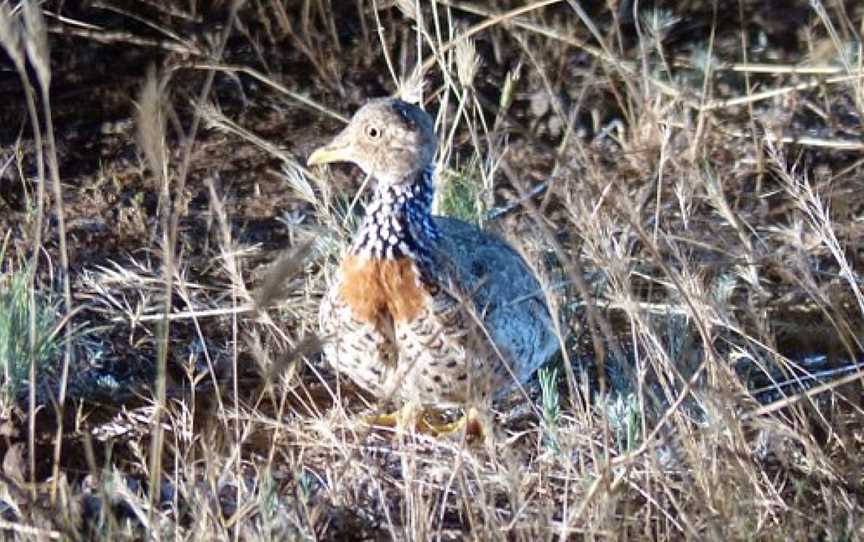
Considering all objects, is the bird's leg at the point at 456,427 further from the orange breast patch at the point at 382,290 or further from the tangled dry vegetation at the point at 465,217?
the orange breast patch at the point at 382,290

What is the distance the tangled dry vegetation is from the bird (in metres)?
0.18

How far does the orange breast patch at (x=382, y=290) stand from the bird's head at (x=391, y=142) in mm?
293

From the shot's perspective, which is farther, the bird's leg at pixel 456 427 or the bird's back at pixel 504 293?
the bird's leg at pixel 456 427

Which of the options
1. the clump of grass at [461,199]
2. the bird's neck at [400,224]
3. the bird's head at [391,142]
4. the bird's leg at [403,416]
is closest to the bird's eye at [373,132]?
the bird's head at [391,142]

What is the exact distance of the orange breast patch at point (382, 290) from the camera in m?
4.71

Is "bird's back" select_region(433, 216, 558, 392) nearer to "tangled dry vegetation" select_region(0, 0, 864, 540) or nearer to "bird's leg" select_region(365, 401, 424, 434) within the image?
"tangled dry vegetation" select_region(0, 0, 864, 540)

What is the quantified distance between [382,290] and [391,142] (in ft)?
1.50

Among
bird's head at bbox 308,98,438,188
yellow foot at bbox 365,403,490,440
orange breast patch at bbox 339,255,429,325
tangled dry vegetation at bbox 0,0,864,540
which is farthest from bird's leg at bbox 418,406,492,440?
bird's head at bbox 308,98,438,188

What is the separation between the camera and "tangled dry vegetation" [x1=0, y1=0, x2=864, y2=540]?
12.7 feet

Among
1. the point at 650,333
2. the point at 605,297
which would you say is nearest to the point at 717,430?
the point at 650,333

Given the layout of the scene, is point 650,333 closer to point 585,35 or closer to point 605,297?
point 605,297

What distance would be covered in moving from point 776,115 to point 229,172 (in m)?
2.22

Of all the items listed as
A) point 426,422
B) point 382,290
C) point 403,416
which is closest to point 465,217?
point 426,422

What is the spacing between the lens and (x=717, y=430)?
12.6 feet
